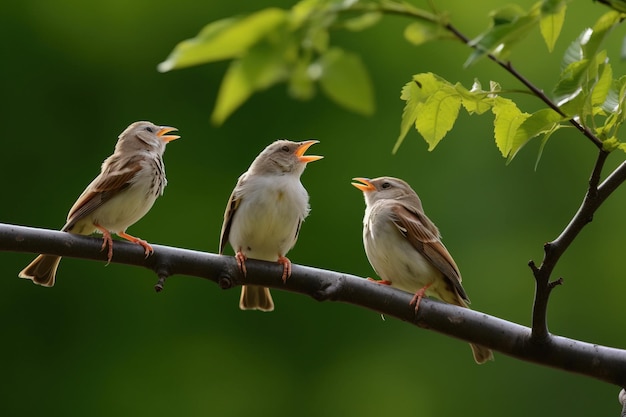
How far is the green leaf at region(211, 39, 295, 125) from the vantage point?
123 centimetres

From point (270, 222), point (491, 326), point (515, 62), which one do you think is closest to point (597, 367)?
point (491, 326)

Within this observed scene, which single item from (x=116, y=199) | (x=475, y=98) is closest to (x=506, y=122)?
(x=475, y=98)

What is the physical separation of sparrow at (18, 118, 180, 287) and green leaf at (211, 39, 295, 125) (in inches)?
111

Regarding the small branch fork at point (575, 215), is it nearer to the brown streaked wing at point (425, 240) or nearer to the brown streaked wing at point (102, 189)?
the brown streaked wing at point (425, 240)

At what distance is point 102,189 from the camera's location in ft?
14.6

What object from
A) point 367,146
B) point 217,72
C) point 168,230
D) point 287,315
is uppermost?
point 217,72

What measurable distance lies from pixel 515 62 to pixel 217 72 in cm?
297

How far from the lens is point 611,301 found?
31.7ft

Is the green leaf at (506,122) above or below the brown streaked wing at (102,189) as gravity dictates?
above

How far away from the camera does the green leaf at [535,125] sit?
1.99m

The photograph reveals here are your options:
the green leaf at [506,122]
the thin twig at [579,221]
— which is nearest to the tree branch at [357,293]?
→ the thin twig at [579,221]

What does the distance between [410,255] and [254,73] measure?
3155 millimetres

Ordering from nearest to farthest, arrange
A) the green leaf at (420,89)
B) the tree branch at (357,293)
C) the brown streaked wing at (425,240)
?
the green leaf at (420,89) < the tree branch at (357,293) < the brown streaked wing at (425,240)

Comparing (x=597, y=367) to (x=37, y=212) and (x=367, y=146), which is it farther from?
(x=37, y=212)
